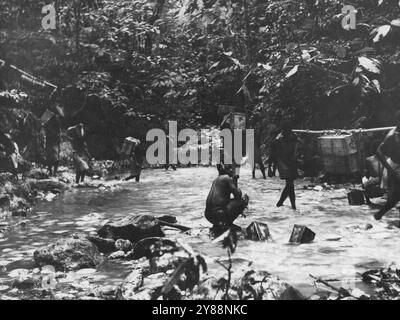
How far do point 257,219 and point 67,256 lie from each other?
3.28m

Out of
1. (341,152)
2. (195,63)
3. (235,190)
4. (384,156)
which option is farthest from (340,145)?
(195,63)

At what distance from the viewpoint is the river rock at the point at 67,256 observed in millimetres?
5277

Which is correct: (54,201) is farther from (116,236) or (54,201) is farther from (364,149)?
(364,149)

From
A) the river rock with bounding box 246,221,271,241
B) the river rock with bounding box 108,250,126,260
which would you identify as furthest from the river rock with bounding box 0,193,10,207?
the river rock with bounding box 246,221,271,241

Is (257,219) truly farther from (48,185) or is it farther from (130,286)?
(48,185)

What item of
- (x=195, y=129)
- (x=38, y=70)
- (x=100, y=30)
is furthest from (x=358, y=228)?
(x=38, y=70)

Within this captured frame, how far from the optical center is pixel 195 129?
35.2 feet

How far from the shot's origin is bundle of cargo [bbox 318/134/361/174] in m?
8.48

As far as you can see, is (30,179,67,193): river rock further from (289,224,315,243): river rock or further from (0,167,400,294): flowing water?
(289,224,315,243): river rock

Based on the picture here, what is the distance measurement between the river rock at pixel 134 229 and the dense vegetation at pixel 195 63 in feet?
9.90

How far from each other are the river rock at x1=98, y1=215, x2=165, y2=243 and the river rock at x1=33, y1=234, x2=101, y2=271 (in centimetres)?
82

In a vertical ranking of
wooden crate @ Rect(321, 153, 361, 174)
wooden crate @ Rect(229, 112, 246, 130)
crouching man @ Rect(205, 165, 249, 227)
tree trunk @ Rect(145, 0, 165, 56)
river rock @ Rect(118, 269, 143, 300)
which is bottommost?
river rock @ Rect(118, 269, 143, 300)

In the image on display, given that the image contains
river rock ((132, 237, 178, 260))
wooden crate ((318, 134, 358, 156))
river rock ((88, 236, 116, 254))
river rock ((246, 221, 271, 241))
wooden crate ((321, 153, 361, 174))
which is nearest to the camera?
river rock ((132, 237, 178, 260))

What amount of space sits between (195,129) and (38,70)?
553 centimetres
